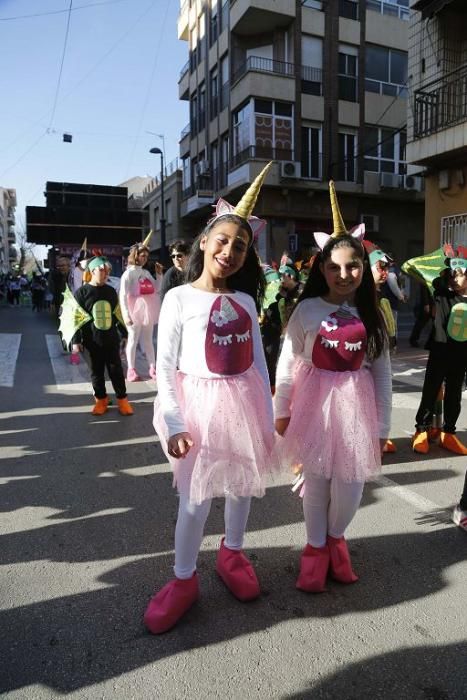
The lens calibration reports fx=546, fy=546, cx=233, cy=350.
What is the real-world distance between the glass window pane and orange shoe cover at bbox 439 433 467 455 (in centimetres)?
2243

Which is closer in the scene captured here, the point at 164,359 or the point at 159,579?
the point at 164,359

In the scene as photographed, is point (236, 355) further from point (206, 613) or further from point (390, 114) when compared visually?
point (390, 114)

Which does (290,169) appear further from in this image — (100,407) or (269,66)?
(100,407)

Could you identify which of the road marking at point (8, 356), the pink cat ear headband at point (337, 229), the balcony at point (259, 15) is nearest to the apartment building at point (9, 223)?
the balcony at point (259, 15)

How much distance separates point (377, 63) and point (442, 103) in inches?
484

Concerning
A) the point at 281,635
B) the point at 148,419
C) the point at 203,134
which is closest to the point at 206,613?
the point at 281,635

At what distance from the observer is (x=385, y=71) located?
23.7 metres

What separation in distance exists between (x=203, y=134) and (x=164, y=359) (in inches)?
1085

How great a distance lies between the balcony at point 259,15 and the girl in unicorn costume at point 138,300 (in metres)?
17.5

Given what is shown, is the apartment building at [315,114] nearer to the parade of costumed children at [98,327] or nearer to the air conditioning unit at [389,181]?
the air conditioning unit at [389,181]

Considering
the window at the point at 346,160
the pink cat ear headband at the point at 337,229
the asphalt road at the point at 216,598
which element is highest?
the window at the point at 346,160

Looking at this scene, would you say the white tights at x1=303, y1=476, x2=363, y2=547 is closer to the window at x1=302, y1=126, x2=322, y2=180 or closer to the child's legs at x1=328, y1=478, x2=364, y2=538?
the child's legs at x1=328, y1=478, x2=364, y2=538

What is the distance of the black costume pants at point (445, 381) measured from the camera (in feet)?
15.8

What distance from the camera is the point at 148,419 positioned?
6117 millimetres
